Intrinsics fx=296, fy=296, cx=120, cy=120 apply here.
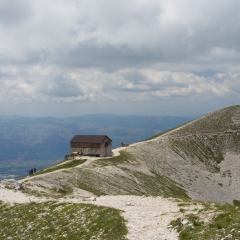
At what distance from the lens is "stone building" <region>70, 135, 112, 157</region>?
102500 mm

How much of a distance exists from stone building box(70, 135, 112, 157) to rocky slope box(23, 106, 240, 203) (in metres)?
6.40

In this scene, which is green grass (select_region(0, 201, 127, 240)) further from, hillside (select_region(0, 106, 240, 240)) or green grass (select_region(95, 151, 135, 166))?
green grass (select_region(95, 151, 135, 166))

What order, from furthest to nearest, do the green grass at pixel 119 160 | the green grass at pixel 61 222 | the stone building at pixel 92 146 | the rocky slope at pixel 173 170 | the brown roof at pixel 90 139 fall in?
1. the brown roof at pixel 90 139
2. the stone building at pixel 92 146
3. the green grass at pixel 119 160
4. the rocky slope at pixel 173 170
5. the green grass at pixel 61 222

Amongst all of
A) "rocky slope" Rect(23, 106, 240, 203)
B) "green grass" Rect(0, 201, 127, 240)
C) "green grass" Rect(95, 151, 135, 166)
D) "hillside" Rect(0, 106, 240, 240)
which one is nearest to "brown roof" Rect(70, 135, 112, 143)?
"green grass" Rect(95, 151, 135, 166)

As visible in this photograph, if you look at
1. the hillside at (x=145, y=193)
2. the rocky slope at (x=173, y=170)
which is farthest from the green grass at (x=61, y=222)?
the rocky slope at (x=173, y=170)

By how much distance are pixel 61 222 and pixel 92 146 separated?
76051 mm

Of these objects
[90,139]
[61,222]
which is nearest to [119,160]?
[90,139]

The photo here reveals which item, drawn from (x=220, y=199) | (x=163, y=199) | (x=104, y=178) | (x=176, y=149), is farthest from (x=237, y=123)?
(x=163, y=199)

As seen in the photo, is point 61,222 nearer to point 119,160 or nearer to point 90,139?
point 119,160

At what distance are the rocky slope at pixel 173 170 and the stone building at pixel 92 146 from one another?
640 centimetres

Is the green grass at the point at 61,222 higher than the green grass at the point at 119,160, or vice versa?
the green grass at the point at 61,222

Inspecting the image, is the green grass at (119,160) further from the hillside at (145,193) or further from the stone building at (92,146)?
the stone building at (92,146)

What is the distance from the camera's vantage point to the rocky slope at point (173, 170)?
62781 mm

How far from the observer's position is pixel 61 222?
91.5 feet
